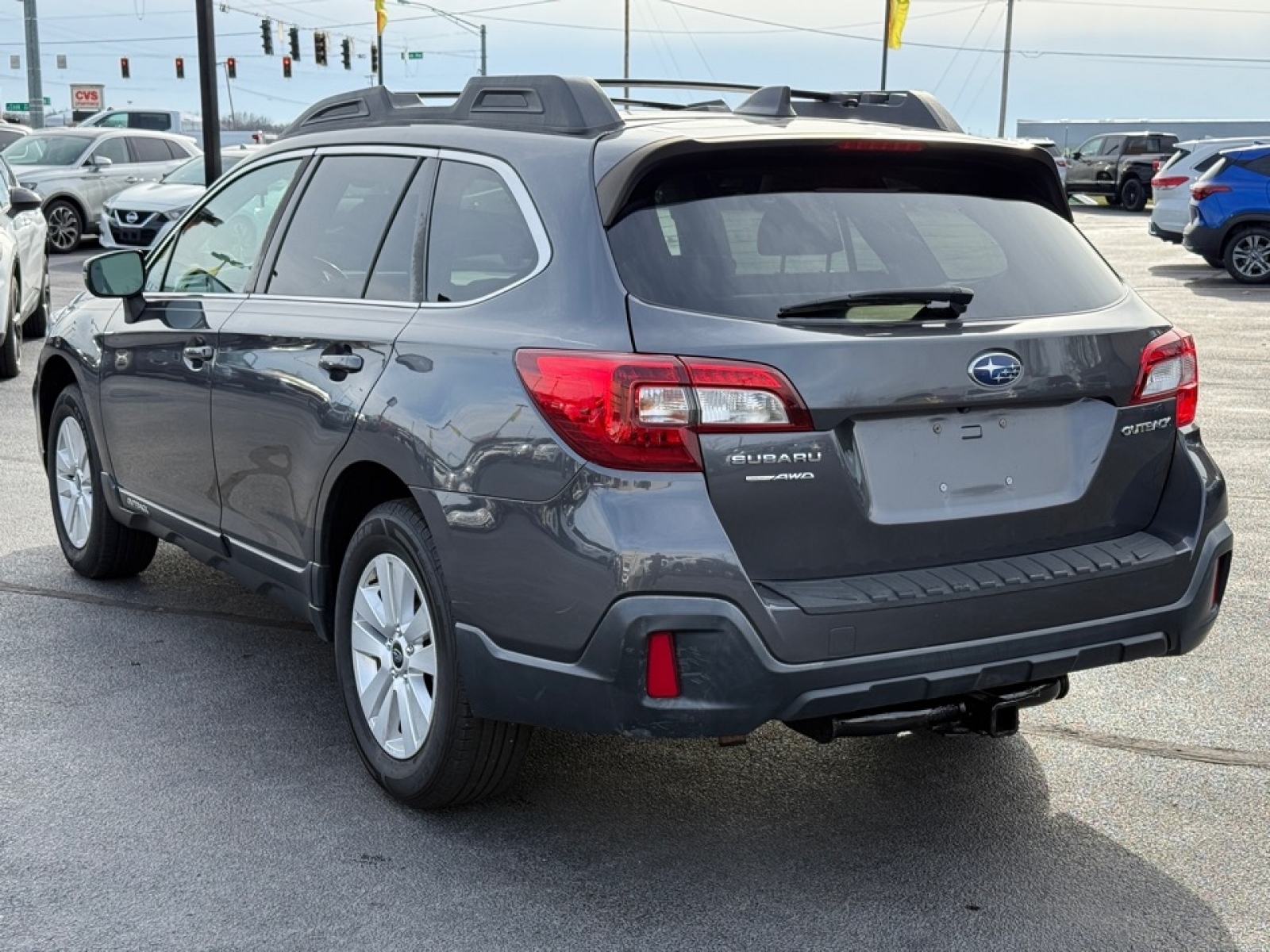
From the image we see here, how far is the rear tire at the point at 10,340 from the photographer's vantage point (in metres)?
12.1

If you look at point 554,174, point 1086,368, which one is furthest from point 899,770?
point 554,174

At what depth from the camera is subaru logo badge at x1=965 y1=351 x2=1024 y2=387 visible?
3576 mm

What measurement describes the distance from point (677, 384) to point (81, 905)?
5.89 ft

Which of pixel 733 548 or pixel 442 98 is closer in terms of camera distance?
pixel 733 548

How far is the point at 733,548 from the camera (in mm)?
3373

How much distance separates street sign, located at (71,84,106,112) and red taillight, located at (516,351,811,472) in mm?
72497

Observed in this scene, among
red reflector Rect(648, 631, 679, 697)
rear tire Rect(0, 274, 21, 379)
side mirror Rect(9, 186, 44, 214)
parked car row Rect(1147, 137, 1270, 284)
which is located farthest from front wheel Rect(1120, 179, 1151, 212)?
red reflector Rect(648, 631, 679, 697)

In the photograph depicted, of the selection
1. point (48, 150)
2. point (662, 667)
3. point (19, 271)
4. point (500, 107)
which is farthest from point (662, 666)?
point (48, 150)

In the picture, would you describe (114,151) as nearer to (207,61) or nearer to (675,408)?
(207,61)

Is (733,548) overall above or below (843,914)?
above

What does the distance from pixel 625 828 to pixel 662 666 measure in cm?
84

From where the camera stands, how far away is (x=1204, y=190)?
19.9m

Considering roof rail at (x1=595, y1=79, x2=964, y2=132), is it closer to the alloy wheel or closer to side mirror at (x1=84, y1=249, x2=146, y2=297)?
side mirror at (x1=84, y1=249, x2=146, y2=297)

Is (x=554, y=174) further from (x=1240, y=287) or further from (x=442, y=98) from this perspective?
(x=1240, y=287)
